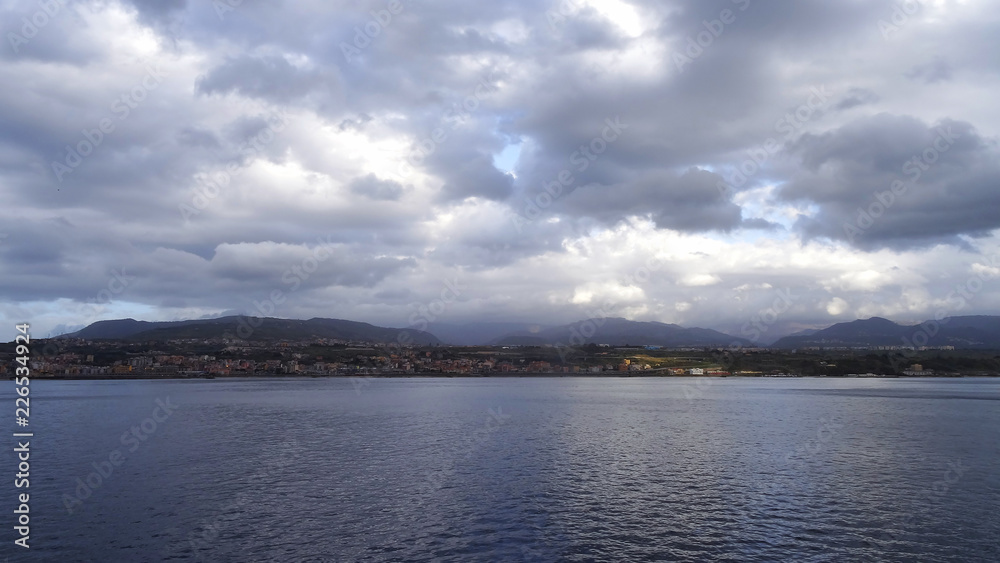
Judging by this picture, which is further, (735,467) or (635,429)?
(635,429)

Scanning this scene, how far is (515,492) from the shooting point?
36.6 metres

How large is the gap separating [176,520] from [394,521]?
37.1 feet

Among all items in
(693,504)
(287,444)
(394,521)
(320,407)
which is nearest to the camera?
(394,521)

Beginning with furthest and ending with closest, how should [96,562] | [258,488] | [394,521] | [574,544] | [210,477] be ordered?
[210,477] < [258,488] < [394,521] < [574,544] < [96,562]

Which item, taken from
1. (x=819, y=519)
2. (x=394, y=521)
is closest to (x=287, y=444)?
(x=394, y=521)

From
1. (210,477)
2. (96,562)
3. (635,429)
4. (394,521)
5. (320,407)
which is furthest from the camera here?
(320,407)

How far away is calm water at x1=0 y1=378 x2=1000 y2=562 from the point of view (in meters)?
26.5

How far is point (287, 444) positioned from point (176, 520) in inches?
1008

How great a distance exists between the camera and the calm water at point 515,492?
2650 cm

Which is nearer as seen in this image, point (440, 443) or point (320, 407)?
point (440, 443)

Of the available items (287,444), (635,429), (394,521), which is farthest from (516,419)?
(394,521)

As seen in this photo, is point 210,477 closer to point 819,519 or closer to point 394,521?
point 394,521

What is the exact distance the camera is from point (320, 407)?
99.5 metres

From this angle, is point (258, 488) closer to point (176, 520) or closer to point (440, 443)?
point (176, 520)
